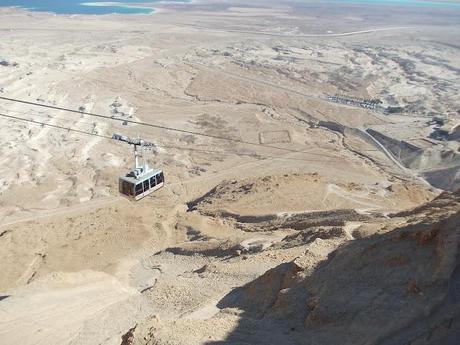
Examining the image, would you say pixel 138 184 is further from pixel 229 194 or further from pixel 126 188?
pixel 229 194

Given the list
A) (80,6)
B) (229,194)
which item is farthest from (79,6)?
(229,194)

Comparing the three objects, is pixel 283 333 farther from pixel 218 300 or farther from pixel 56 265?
pixel 56 265

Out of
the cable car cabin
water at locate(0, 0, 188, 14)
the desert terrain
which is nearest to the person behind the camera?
the desert terrain

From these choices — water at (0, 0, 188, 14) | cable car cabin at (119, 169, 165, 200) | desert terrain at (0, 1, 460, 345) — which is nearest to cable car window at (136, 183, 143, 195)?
cable car cabin at (119, 169, 165, 200)

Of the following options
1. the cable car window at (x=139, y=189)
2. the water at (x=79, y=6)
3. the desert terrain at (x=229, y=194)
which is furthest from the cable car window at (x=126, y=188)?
the water at (x=79, y=6)

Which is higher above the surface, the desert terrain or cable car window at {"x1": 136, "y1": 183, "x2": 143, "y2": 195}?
cable car window at {"x1": 136, "y1": 183, "x2": 143, "y2": 195}

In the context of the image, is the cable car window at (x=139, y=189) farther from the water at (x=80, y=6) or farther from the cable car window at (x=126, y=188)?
the water at (x=80, y=6)

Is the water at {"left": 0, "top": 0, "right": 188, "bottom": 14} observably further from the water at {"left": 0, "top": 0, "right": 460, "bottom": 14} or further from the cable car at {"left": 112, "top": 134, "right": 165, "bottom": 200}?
the cable car at {"left": 112, "top": 134, "right": 165, "bottom": 200}
